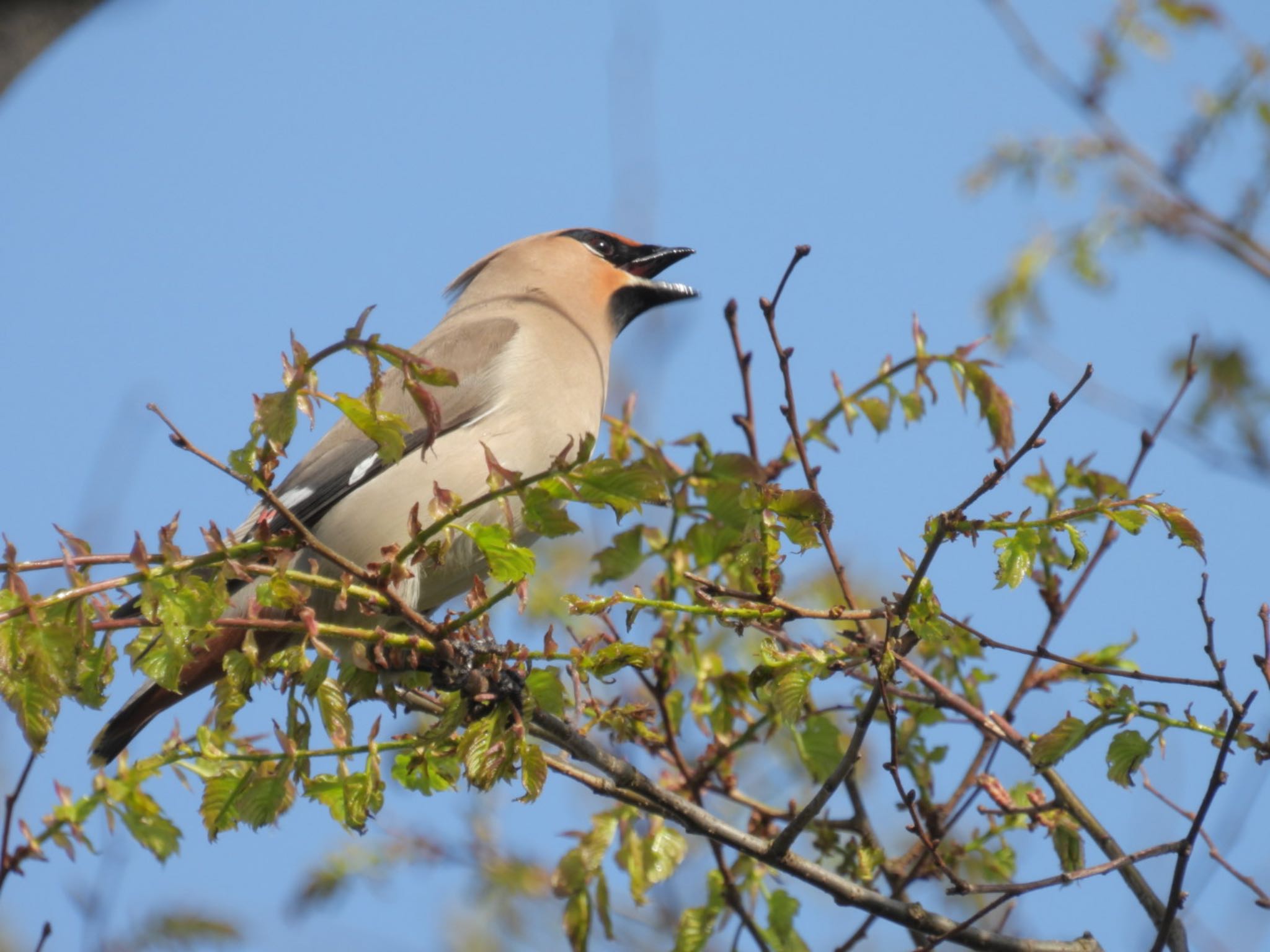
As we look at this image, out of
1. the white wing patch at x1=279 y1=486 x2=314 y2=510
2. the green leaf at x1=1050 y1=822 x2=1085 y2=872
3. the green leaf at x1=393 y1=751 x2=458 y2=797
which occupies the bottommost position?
the green leaf at x1=393 y1=751 x2=458 y2=797

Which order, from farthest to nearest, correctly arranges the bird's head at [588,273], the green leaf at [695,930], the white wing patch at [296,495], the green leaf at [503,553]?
the bird's head at [588,273]
the white wing patch at [296,495]
the green leaf at [695,930]
the green leaf at [503,553]

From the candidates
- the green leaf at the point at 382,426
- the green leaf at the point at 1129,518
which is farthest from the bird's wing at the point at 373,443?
the green leaf at the point at 1129,518

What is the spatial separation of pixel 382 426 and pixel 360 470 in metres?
1.95

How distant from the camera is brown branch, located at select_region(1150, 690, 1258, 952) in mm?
2420

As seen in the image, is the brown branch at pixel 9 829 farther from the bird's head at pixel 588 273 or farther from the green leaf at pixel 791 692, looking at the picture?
the bird's head at pixel 588 273

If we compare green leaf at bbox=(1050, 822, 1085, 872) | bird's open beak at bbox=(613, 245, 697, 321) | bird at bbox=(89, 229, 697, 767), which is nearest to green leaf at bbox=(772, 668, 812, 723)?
green leaf at bbox=(1050, 822, 1085, 872)

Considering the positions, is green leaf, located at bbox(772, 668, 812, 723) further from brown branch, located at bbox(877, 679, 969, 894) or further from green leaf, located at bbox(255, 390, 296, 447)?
green leaf, located at bbox(255, 390, 296, 447)

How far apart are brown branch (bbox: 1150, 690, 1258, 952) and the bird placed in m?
1.82

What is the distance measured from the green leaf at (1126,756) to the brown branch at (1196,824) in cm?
14

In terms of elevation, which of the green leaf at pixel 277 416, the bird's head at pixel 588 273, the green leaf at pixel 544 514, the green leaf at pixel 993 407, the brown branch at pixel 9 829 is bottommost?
the brown branch at pixel 9 829

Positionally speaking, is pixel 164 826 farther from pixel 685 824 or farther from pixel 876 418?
pixel 876 418

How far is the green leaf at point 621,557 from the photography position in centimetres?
343

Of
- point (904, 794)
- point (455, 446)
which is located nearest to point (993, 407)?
point (904, 794)

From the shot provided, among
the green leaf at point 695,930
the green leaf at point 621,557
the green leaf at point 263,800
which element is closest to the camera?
the green leaf at point 263,800
